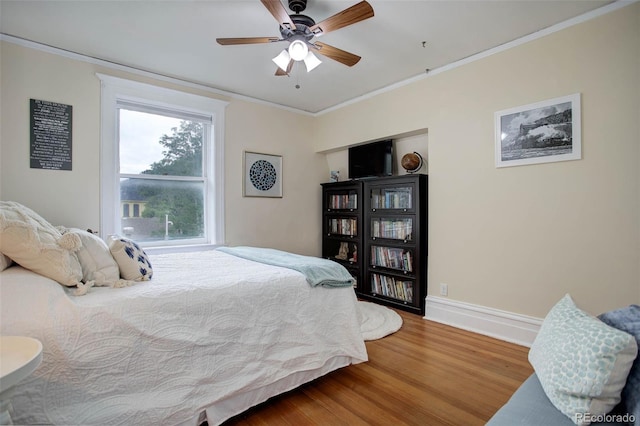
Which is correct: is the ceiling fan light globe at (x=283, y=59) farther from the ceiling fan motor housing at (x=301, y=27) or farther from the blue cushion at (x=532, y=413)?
the blue cushion at (x=532, y=413)

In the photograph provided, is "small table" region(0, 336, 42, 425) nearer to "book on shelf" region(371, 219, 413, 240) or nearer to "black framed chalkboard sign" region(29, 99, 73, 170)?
"black framed chalkboard sign" region(29, 99, 73, 170)

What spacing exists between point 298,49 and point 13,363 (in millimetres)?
2191

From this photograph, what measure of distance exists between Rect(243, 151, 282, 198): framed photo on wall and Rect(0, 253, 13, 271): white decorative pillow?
2637mm

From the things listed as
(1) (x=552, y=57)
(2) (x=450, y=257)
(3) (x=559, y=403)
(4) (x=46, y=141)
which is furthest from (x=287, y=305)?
(1) (x=552, y=57)

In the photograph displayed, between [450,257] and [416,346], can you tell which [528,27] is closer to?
[450,257]

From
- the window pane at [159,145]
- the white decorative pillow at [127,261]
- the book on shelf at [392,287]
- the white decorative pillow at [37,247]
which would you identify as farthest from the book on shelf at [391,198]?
the white decorative pillow at [37,247]

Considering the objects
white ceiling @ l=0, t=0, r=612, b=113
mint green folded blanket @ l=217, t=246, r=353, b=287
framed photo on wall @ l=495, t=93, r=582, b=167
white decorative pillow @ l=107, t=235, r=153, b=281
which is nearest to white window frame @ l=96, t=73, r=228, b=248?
white ceiling @ l=0, t=0, r=612, b=113

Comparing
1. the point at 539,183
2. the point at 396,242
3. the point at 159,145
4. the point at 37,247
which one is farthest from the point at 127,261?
the point at 539,183

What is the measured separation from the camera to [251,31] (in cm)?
257

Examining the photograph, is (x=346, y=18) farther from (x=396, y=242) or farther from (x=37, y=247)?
(x=396, y=242)

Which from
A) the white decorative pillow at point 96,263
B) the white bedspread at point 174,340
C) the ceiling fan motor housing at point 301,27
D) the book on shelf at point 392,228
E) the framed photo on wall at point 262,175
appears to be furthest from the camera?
the framed photo on wall at point 262,175

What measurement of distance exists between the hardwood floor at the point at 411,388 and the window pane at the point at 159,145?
2.72m

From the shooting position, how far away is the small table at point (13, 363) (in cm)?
87

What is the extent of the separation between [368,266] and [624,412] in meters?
3.01
